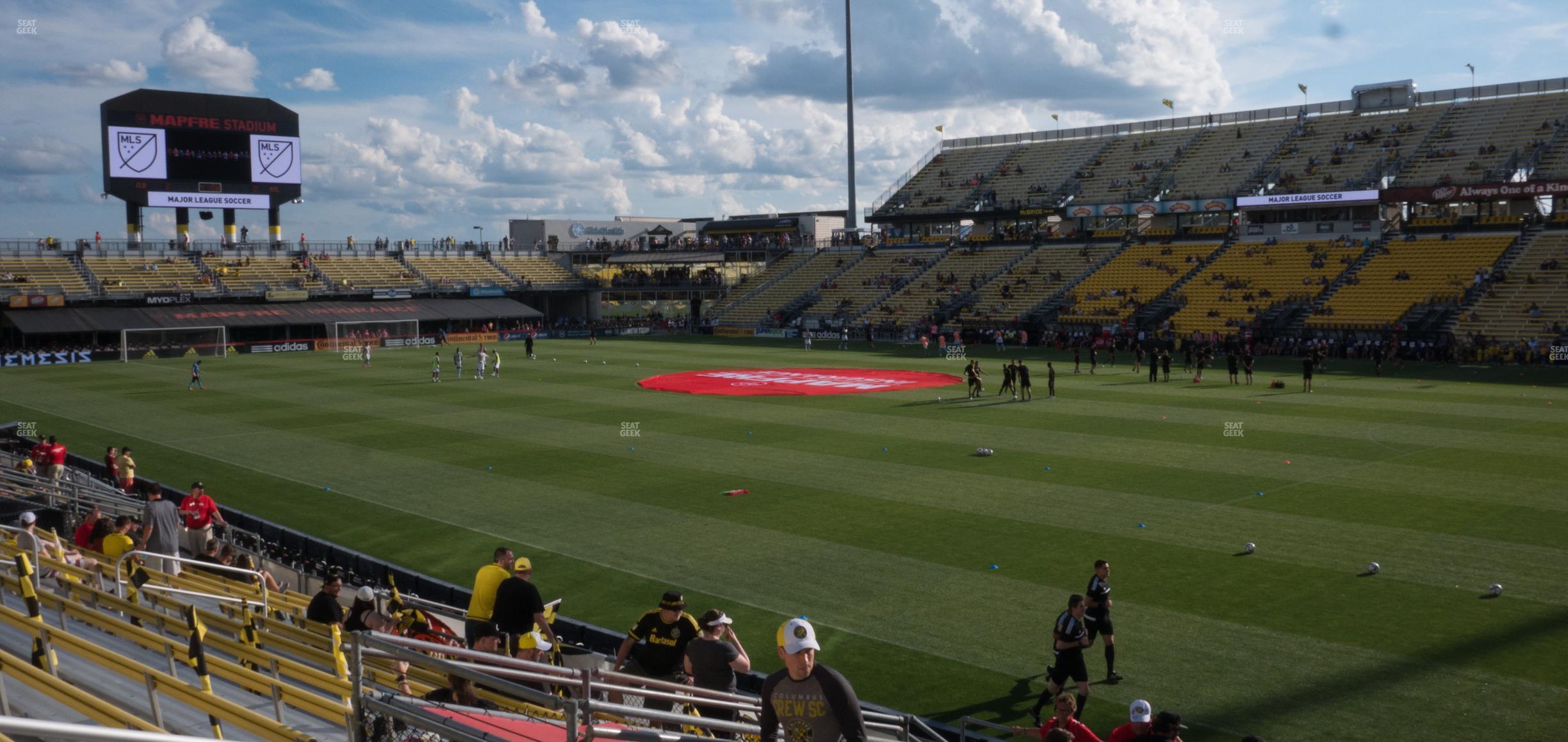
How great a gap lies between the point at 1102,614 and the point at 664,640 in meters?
5.80

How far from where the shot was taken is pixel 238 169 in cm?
7075

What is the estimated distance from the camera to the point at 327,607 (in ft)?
36.7

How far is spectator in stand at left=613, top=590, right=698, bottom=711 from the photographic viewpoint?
979 cm

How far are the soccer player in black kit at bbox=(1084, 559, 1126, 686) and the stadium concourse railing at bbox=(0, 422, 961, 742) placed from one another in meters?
2.75

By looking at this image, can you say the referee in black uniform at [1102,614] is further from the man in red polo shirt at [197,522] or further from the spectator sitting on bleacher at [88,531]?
the man in red polo shirt at [197,522]

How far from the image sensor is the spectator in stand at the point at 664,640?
979 centimetres

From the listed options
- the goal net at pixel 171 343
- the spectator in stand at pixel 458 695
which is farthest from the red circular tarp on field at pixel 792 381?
the spectator in stand at pixel 458 695

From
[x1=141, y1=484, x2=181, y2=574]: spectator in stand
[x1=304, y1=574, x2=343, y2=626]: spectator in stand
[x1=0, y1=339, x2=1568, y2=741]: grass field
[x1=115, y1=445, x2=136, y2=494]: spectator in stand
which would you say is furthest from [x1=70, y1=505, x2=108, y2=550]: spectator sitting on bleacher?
[x1=115, y1=445, x2=136, y2=494]: spectator in stand

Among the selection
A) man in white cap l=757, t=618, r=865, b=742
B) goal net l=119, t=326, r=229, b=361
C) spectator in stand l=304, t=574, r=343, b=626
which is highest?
goal net l=119, t=326, r=229, b=361

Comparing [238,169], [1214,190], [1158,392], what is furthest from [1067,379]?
[238,169]

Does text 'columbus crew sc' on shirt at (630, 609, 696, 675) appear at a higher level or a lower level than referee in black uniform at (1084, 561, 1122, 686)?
higher

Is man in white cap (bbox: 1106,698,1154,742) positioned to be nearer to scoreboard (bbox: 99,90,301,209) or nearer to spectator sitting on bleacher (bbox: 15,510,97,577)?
spectator sitting on bleacher (bbox: 15,510,97,577)

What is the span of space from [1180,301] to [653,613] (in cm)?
5830

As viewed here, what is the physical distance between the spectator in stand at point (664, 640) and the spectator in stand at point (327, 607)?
10.6 ft
